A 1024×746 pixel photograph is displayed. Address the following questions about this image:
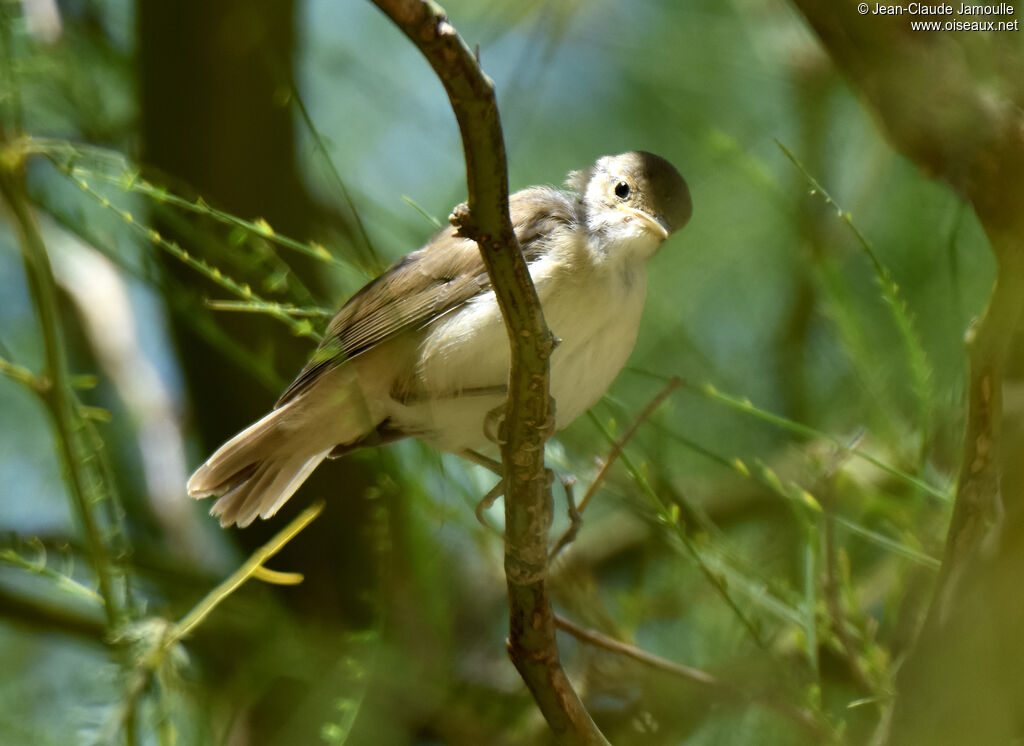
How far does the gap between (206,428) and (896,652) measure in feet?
9.09

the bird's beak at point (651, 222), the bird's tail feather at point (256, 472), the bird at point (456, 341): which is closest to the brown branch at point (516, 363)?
the bird at point (456, 341)

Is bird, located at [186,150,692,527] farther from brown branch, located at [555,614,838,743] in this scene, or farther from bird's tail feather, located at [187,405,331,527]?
brown branch, located at [555,614,838,743]

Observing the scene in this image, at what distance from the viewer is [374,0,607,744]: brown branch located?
1.68 meters

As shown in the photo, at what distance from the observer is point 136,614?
2559 millimetres

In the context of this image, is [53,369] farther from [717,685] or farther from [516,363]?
[717,685]

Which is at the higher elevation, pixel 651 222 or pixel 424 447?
pixel 651 222

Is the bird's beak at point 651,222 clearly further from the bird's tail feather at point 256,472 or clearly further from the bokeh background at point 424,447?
the bird's tail feather at point 256,472

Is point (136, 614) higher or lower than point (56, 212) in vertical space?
lower

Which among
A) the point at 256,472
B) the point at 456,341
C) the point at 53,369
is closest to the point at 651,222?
the point at 456,341

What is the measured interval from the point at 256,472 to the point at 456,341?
0.79m

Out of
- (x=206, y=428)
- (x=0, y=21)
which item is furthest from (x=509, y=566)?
(x=206, y=428)

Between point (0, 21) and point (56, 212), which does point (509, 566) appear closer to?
point (56, 212)

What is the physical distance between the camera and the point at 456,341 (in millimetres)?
2939

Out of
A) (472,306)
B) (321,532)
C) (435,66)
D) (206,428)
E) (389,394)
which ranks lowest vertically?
(321,532)
